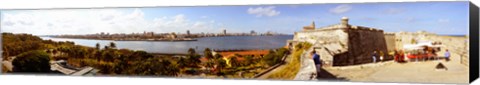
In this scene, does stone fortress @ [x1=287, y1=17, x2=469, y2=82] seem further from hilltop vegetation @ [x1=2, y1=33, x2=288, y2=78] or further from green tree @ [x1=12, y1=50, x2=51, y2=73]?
green tree @ [x1=12, y1=50, x2=51, y2=73]

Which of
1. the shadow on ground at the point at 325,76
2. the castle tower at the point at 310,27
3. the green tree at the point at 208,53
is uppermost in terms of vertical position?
the castle tower at the point at 310,27

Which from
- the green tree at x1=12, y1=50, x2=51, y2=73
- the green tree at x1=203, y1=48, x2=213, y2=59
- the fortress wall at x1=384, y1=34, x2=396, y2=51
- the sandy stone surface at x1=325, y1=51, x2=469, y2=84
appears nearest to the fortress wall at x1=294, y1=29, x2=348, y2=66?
the sandy stone surface at x1=325, y1=51, x2=469, y2=84

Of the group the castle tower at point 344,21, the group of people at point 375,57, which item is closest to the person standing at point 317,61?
the group of people at point 375,57

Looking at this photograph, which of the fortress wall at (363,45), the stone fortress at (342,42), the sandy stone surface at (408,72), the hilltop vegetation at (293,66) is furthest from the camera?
the hilltop vegetation at (293,66)

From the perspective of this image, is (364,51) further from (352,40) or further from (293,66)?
(293,66)

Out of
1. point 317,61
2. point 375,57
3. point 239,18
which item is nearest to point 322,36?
point 317,61

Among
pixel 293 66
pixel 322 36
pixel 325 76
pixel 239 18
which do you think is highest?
pixel 239 18

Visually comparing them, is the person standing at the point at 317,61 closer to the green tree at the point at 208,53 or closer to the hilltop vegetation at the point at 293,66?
the hilltop vegetation at the point at 293,66

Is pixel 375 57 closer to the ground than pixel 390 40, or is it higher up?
closer to the ground

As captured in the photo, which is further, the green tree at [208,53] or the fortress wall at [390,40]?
the green tree at [208,53]
